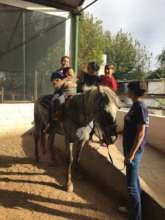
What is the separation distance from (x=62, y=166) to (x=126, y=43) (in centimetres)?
3517

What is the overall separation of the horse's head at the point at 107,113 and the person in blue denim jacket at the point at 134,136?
336 mm

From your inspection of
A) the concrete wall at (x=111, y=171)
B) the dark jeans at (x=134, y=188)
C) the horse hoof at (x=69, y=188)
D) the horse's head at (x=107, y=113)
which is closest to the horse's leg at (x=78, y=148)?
the concrete wall at (x=111, y=171)

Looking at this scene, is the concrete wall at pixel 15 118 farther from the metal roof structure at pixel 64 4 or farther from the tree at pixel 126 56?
the tree at pixel 126 56

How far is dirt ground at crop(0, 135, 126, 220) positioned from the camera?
3865mm

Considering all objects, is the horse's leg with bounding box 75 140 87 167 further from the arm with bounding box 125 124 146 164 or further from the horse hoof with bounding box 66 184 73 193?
the arm with bounding box 125 124 146 164

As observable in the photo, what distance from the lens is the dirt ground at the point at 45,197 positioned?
12.7 feet

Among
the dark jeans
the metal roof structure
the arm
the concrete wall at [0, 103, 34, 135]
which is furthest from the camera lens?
the metal roof structure

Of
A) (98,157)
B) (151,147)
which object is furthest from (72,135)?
(151,147)

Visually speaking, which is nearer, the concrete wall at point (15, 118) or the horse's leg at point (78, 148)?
the horse's leg at point (78, 148)

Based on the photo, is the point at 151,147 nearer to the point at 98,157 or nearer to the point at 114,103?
the point at 98,157

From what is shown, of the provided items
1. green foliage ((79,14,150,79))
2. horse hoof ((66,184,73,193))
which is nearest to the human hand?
horse hoof ((66,184,73,193))

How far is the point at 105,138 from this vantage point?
3.72m

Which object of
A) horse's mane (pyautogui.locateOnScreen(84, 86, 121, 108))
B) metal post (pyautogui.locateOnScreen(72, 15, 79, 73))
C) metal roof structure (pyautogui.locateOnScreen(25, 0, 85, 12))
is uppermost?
metal roof structure (pyautogui.locateOnScreen(25, 0, 85, 12))

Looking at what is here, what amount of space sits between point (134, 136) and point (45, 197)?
74.8 inches
